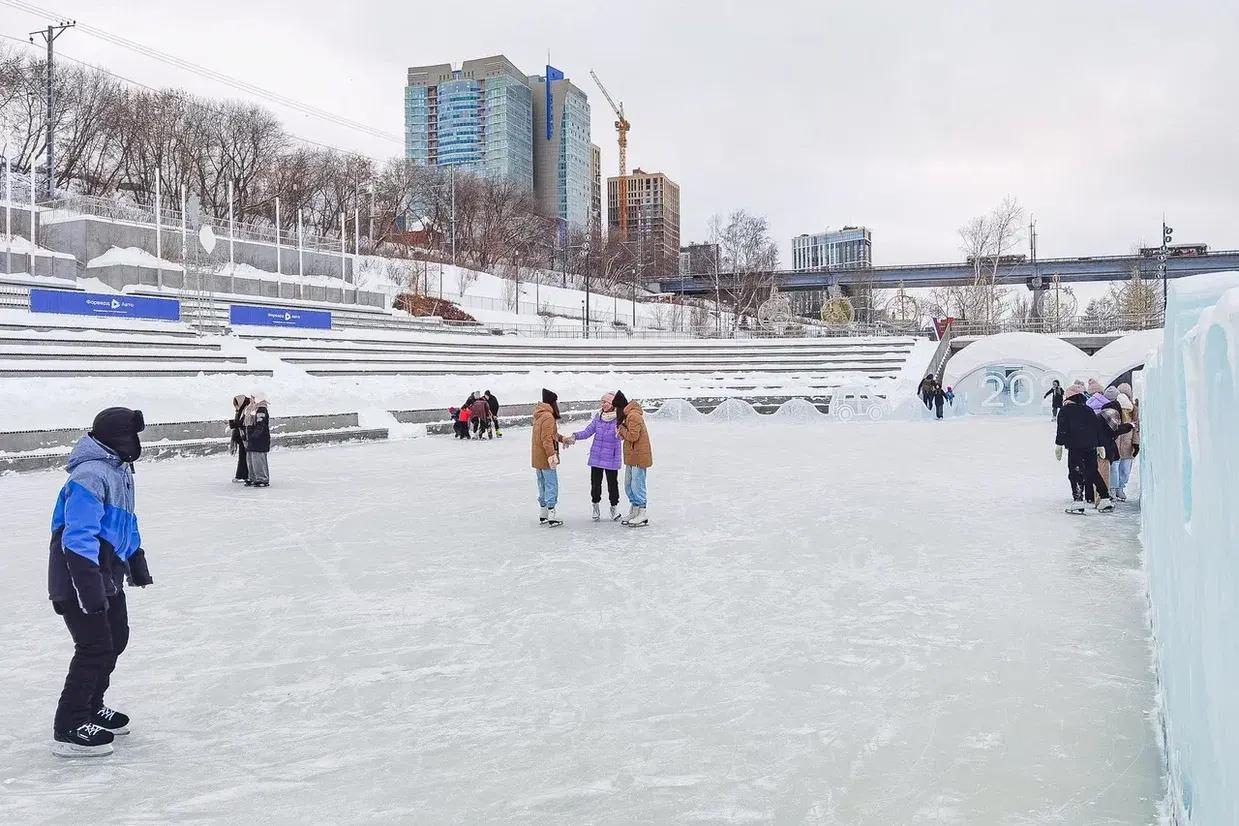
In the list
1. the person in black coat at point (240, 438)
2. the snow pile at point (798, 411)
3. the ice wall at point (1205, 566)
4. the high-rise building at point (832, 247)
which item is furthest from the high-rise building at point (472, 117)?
the ice wall at point (1205, 566)

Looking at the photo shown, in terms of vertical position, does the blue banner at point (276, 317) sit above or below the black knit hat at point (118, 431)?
above

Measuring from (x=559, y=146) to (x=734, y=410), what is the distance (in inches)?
4837

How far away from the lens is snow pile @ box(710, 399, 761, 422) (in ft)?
91.2

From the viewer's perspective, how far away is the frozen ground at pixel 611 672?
3580mm

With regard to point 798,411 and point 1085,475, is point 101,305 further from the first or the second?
point 1085,475

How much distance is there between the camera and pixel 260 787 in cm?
368

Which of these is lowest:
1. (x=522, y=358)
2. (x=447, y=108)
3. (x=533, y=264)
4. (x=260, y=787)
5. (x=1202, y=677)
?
(x=260, y=787)

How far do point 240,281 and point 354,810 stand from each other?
38.0 meters

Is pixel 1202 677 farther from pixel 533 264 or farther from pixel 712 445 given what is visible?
pixel 533 264

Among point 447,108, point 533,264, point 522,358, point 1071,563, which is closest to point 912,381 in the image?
point 522,358

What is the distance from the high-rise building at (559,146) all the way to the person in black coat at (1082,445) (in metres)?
134

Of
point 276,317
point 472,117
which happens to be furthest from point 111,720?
point 472,117

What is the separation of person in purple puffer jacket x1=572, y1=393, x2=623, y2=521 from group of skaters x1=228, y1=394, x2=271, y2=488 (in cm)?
548

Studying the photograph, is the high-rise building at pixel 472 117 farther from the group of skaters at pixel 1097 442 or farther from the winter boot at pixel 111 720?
the winter boot at pixel 111 720
